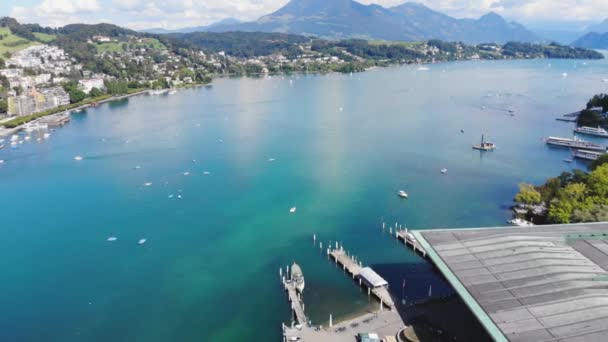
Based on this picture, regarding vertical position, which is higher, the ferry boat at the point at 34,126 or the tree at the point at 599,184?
→ the tree at the point at 599,184

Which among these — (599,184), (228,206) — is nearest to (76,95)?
(228,206)

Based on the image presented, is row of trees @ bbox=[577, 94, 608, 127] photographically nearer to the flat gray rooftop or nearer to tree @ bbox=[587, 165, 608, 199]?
tree @ bbox=[587, 165, 608, 199]

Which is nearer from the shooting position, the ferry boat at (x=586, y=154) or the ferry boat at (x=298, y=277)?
the ferry boat at (x=298, y=277)

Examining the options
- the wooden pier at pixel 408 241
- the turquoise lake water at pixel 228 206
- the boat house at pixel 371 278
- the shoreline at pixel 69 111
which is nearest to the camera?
the boat house at pixel 371 278

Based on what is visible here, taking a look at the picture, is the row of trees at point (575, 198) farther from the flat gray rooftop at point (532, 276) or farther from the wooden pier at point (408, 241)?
the wooden pier at point (408, 241)

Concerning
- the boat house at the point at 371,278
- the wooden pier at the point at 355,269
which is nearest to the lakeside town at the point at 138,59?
the wooden pier at the point at 355,269

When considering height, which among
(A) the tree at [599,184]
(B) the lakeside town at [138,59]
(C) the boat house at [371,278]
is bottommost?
(C) the boat house at [371,278]

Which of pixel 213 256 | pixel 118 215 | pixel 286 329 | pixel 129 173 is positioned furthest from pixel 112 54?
pixel 286 329

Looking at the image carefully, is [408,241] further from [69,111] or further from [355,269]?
[69,111]
